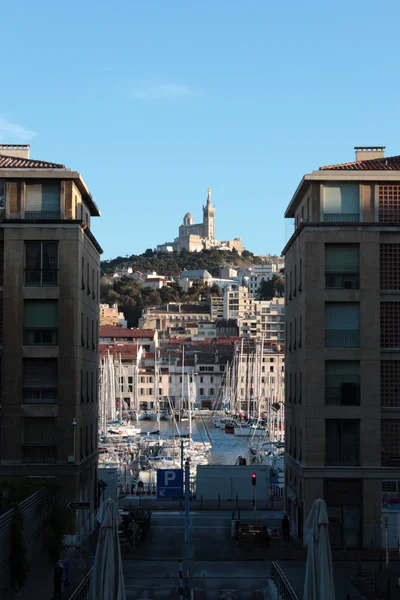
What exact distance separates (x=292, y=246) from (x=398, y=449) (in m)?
12.5

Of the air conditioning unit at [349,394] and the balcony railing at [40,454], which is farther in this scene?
the air conditioning unit at [349,394]

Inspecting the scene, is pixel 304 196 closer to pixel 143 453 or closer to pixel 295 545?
pixel 295 545

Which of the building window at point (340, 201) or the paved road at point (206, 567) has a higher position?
the building window at point (340, 201)

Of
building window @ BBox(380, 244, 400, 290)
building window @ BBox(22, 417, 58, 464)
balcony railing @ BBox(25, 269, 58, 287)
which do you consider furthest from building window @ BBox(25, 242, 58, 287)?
building window @ BBox(380, 244, 400, 290)

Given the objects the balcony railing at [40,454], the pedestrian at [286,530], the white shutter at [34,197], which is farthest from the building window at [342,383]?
the white shutter at [34,197]

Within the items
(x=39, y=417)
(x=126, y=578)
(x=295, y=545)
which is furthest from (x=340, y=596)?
(x=39, y=417)

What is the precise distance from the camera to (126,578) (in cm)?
3959

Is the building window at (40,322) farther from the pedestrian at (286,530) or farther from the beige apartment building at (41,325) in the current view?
the pedestrian at (286,530)

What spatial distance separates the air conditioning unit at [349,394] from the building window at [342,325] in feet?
5.57

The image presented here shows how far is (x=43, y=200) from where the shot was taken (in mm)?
46562

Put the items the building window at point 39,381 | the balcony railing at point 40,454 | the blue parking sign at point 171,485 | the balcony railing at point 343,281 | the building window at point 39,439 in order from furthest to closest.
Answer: the blue parking sign at point 171,485
the balcony railing at point 343,281
the building window at point 39,381
the building window at point 39,439
the balcony railing at point 40,454

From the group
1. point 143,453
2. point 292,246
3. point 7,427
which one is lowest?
point 143,453

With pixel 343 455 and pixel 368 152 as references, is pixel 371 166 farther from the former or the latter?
pixel 343 455

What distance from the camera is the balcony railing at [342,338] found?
4594cm
